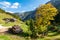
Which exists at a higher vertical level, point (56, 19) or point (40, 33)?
point (56, 19)

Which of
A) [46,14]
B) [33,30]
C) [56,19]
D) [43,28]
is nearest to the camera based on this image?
[33,30]

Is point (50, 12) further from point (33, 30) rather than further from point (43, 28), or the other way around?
point (33, 30)

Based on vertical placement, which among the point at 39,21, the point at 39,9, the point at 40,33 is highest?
the point at 39,9

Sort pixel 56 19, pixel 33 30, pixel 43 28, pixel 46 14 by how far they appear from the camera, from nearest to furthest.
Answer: pixel 33 30 → pixel 43 28 → pixel 46 14 → pixel 56 19

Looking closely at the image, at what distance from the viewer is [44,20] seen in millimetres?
53094

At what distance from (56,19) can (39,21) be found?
2189 inches

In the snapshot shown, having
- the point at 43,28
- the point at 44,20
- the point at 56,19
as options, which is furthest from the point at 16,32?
the point at 56,19

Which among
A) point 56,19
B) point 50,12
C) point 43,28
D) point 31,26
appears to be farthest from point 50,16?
point 56,19

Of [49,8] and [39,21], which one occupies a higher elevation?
[49,8]

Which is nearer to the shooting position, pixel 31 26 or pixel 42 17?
pixel 31 26

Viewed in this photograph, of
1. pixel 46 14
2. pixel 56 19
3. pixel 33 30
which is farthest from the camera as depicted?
pixel 56 19

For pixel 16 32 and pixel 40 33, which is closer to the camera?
pixel 16 32

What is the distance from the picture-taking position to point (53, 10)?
2061 inches

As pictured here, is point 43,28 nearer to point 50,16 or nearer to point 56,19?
point 50,16
